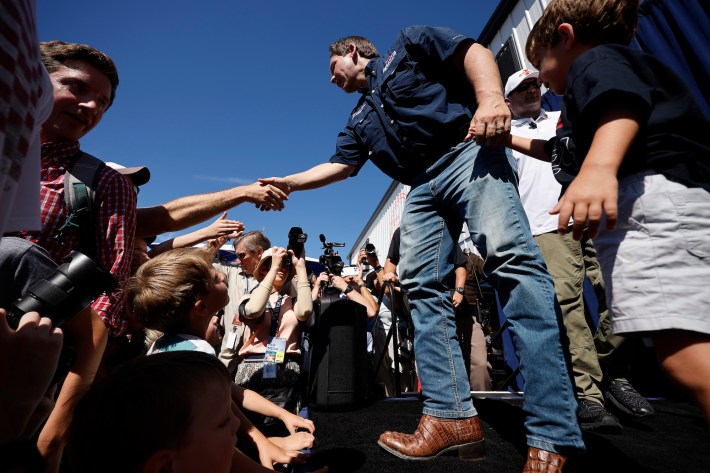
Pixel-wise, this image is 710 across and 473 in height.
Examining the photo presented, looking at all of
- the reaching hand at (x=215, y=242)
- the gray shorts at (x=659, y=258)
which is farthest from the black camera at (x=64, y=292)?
the reaching hand at (x=215, y=242)

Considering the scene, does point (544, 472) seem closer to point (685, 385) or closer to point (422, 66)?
point (685, 385)

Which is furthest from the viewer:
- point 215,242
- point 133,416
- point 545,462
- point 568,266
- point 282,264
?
point 282,264

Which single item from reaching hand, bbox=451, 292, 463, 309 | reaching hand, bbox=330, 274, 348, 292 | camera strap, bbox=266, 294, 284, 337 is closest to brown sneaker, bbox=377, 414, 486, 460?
camera strap, bbox=266, 294, 284, 337

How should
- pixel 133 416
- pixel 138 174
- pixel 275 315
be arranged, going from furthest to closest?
1. pixel 275 315
2. pixel 138 174
3. pixel 133 416

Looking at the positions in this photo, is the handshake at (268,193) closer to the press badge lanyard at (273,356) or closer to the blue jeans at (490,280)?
the blue jeans at (490,280)

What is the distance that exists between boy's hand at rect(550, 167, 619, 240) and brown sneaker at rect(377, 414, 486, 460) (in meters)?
0.94

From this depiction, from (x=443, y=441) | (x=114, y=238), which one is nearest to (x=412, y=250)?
(x=443, y=441)

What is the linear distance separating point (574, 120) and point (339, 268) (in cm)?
310

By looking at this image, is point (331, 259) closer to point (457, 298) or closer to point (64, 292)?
point (457, 298)

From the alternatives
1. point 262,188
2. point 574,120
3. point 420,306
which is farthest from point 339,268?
point 574,120

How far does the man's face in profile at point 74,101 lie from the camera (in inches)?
53.1

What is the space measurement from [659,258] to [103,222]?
169 centimetres

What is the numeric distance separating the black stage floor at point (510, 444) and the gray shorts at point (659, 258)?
619 mm

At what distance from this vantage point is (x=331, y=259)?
3816 millimetres
